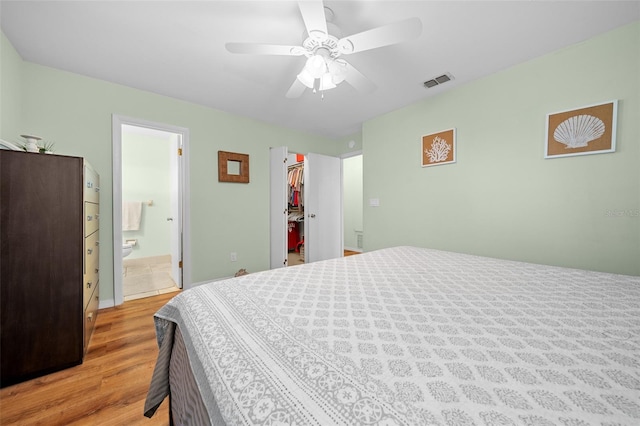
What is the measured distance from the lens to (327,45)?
58.7 inches

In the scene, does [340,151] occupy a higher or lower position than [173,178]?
higher

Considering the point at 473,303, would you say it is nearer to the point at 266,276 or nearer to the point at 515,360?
the point at 515,360

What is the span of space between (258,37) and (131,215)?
12.8ft

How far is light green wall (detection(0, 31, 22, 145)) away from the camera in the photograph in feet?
5.67

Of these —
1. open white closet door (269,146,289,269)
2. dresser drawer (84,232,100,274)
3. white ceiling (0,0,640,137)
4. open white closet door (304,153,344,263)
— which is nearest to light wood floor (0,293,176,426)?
dresser drawer (84,232,100,274)

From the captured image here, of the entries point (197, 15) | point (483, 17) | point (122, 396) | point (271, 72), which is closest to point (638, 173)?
point (483, 17)

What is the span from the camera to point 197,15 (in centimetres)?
156

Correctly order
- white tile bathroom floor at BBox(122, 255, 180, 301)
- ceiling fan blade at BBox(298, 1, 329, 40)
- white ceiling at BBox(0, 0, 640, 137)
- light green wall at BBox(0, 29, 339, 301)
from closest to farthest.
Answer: ceiling fan blade at BBox(298, 1, 329, 40)
white ceiling at BBox(0, 0, 640, 137)
light green wall at BBox(0, 29, 339, 301)
white tile bathroom floor at BBox(122, 255, 180, 301)

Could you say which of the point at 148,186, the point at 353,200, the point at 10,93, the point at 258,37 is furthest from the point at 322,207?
the point at 10,93

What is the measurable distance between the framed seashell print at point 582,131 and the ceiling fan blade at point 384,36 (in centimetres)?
161

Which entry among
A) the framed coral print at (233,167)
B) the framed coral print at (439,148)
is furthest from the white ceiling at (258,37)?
the framed coral print at (233,167)

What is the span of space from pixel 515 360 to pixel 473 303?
373 mm

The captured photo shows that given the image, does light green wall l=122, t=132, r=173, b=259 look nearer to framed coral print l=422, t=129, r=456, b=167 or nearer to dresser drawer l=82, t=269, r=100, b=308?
dresser drawer l=82, t=269, r=100, b=308

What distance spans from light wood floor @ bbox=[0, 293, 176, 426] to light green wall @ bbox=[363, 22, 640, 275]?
2.78m
